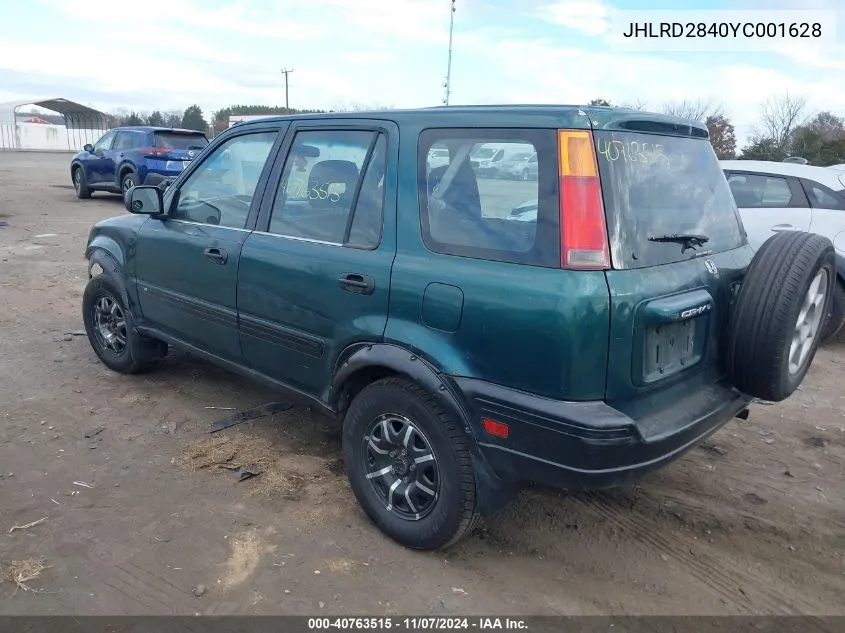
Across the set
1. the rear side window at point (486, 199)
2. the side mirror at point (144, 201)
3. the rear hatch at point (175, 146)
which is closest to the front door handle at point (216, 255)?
the side mirror at point (144, 201)

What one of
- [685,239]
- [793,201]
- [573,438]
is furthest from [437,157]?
[793,201]

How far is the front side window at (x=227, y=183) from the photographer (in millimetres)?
3637

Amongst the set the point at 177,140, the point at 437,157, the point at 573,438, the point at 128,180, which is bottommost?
the point at 573,438

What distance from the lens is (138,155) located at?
14.1 meters

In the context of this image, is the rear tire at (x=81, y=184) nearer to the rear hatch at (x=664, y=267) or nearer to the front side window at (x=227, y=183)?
the front side window at (x=227, y=183)

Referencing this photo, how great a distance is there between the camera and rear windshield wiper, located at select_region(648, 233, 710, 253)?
100 inches

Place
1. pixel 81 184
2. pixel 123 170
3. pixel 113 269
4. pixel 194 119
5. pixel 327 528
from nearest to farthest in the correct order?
pixel 327 528 → pixel 113 269 → pixel 123 170 → pixel 81 184 → pixel 194 119

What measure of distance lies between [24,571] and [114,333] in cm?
246

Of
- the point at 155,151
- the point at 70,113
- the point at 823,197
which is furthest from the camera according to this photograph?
the point at 70,113

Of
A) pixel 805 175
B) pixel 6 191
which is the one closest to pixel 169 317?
pixel 805 175

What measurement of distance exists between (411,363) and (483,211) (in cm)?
68

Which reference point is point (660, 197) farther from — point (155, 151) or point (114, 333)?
point (155, 151)

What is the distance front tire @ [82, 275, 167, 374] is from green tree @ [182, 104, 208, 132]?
48304mm

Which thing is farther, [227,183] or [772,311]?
[227,183]
